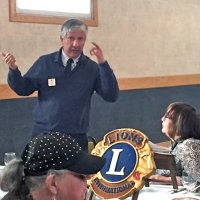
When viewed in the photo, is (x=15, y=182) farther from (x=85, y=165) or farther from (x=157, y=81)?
(x=157, y=81)

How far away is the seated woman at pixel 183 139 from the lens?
7.34 feet

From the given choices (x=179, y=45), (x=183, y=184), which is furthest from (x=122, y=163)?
(x=179, y=45)

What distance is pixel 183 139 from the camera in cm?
251

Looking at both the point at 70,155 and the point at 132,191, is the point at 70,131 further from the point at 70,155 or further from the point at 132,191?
the point at 70,155

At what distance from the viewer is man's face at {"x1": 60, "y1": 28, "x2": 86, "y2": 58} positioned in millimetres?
2596

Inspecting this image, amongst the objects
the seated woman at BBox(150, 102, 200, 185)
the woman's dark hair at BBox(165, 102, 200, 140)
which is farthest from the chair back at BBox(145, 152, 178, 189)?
the woman's dark hair at BBox(165, 102, 200, 140)

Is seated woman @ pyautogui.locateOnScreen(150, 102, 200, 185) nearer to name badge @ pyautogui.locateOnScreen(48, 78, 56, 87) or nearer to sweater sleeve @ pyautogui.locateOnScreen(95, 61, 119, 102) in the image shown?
sweater sleeve @ pyautogui.locateOnScreen(95, 61, 119, 102)

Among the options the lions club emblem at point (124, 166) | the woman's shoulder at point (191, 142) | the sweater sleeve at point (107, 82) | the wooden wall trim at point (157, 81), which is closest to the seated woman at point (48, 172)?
the lions club emblem at point (124, 166)

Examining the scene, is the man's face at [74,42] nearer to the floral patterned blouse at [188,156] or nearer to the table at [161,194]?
the floral patterned blouse at [188,156]

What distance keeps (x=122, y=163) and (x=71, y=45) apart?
105 cm

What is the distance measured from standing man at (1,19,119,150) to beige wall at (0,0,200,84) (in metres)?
1.18

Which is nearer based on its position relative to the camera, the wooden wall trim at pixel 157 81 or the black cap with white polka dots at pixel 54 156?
the black cap with white polka dots at pixel 54 156

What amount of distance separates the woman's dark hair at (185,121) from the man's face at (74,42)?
2.30 ft

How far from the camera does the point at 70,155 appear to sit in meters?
1.22
